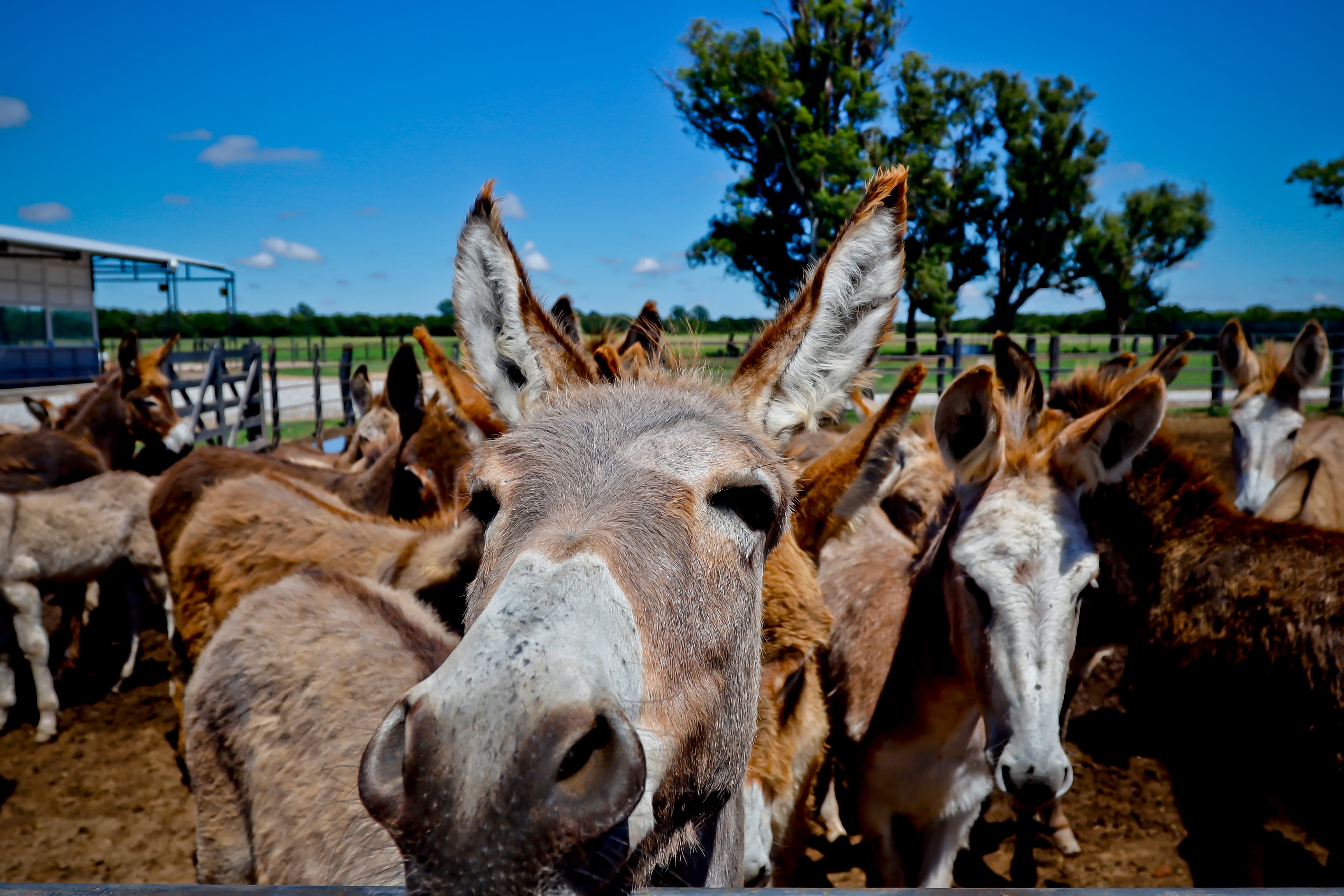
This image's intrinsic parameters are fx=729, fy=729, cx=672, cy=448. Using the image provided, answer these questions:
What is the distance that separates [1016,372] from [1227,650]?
1.68 m

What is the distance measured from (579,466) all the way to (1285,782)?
3.16 meters

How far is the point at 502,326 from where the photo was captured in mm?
2305

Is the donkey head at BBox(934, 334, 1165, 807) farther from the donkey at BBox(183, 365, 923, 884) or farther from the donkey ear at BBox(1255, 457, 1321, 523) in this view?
the donkey ear at BBox(1255, 457, 1321, 523)

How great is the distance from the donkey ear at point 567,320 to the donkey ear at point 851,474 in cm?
94

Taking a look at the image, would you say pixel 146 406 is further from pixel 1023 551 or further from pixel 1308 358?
pixel 1308 358

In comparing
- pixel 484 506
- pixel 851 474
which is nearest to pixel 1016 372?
pixel 851 474

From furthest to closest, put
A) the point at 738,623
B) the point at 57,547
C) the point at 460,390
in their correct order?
the point at 57,547, the point at 460,390, the point at 738,623

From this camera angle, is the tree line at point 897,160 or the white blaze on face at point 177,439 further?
the tree line at point 897,160

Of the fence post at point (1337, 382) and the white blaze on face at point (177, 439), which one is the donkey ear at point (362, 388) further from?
the fence post at point (1337, 382)

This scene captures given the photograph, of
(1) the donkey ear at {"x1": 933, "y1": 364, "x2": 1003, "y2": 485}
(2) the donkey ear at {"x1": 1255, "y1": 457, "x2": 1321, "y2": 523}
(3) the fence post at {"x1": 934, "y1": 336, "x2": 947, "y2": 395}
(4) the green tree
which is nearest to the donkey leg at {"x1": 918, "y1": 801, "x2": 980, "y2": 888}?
(1) the donkey ear at {"x1": 933, "y1": 364, "x2": 1003, "y2": 485}

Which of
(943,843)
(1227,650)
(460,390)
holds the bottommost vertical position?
(943,843)

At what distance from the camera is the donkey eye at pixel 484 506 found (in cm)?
175

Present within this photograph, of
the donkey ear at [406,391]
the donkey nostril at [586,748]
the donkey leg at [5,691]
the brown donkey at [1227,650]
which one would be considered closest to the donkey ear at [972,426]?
the brown donkey at [1227,650]

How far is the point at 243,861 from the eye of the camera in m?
3.05
